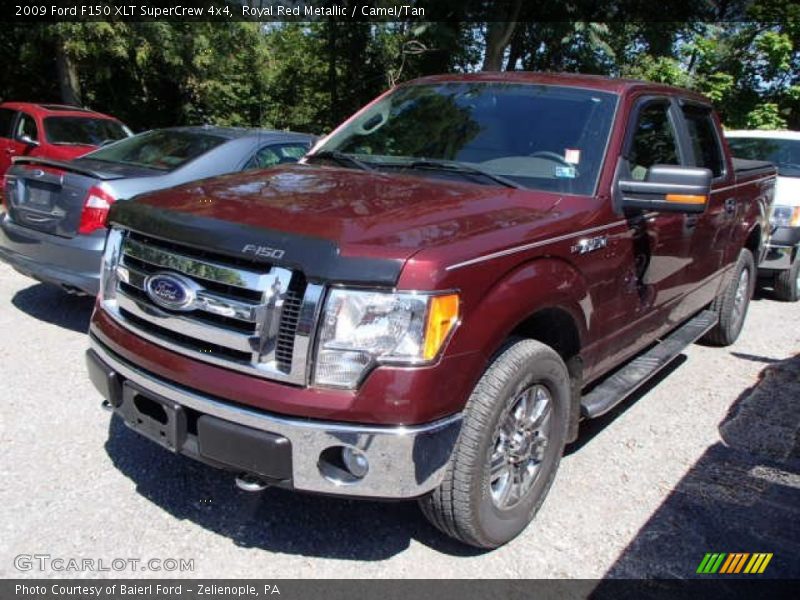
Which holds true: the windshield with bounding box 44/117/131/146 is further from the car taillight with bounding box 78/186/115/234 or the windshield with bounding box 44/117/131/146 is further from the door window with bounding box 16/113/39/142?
the car taillight with bounding box 78/186/115/234

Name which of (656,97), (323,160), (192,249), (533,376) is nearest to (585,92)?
(656,97)

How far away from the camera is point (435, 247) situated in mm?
2320

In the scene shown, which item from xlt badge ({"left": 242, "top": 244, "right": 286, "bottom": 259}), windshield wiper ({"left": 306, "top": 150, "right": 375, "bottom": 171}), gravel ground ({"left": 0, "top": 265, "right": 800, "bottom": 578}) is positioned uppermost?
windshield wiper ({"left": 306, "top": 150, "right": 375, "bottom": 171})

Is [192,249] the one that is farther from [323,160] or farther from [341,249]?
[323,160]

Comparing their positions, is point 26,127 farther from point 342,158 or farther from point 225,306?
point 225,306

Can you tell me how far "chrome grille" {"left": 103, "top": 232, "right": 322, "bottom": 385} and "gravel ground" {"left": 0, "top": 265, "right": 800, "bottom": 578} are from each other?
85 cm

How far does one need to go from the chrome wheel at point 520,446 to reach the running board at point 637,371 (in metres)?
0.41

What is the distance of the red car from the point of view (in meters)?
9.71

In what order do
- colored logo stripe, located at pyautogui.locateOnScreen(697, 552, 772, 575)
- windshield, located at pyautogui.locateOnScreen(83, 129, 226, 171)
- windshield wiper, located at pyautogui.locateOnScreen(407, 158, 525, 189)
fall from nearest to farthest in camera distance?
colored logo stripe, located at pyautogui.locateOnScreen(697, 552, 772, 575) → windshield wiper, located at pyautogui.locateOnScreen(407, 158, 525, 189) → windshield, located at pyautogui.locateOnScreen(83, 129, 226, 171)

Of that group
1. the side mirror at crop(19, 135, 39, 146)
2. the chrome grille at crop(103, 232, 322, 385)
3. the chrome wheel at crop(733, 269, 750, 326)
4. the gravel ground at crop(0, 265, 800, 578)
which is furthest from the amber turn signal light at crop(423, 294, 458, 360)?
the side mirror at crop(19, 135, 39, 146)

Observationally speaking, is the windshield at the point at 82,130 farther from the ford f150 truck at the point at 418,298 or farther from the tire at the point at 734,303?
the tire at the point at 734,303

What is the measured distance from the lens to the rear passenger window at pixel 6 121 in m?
10.2

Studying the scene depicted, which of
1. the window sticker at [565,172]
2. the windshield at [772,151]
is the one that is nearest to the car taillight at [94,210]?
the window sticker at [565,172]

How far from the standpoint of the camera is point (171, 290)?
258cm
